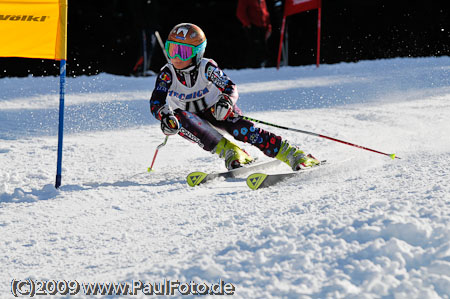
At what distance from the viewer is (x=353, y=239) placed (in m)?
2.49

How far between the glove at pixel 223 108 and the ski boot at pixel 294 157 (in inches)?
19.1

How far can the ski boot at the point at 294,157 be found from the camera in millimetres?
4175

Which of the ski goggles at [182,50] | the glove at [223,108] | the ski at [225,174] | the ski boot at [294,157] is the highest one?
the ski goggles at [182,50]

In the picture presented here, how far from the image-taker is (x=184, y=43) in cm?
424

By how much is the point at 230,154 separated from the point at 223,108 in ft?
1.24

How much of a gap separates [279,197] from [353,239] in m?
1.04

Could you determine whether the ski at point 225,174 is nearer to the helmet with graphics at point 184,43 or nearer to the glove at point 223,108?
the glove at point 223,108

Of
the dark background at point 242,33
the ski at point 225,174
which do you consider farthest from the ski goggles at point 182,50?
the dark background at point 242,33

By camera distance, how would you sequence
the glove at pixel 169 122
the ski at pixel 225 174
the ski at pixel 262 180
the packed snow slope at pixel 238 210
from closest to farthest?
the packed snow slope at pixel 238 210, the ski at pixel 262 180, the ski at pixel 225 174, the glove at pixel 169 122

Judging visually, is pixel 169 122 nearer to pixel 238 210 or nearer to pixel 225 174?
pixel 225 174

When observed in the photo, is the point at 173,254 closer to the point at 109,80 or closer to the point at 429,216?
the point at 429,216

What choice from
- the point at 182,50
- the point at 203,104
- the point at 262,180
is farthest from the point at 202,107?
the point at 262,180

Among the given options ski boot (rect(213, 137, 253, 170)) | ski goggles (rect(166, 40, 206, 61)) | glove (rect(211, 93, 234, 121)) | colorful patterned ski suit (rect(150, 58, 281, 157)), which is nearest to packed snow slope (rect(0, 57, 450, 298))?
ski boot (rect(213, 137, 253, 170))

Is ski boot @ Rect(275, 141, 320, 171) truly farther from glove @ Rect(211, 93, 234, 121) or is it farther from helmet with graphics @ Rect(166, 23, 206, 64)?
helmet with graphics @ Rect(166, 23, 206, 64)
